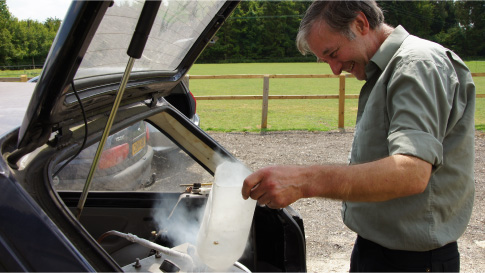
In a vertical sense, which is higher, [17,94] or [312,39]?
[312,39]

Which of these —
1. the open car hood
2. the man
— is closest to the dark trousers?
the man

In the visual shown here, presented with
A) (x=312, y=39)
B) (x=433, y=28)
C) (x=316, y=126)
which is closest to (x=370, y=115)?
(x=312, y=39)

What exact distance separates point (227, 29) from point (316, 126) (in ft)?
136

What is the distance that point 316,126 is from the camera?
32.2 ft

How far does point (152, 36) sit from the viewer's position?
4.54 ft

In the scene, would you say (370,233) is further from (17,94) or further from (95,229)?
(17,94)

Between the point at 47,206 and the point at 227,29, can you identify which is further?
the point at 227,29

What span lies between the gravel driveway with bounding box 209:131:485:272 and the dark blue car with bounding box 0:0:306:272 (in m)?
0.72

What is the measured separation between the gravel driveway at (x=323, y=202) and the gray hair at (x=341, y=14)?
2.19 feet

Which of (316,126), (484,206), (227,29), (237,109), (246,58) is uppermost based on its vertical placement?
(484,206)

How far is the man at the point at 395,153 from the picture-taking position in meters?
1.17

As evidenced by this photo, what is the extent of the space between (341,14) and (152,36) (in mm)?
687

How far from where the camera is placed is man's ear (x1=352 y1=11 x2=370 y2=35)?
146cm

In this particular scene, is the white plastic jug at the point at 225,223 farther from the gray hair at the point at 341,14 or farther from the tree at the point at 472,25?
the tree at the point at 472,25
